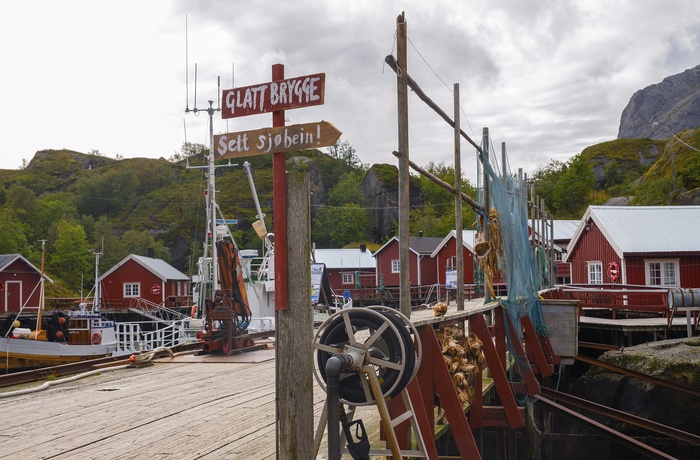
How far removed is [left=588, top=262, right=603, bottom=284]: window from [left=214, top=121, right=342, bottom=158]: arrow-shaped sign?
2882 centimetres

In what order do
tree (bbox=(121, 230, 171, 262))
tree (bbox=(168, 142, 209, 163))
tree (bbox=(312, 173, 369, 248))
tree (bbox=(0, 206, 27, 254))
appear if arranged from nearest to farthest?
1. tree (bbox=(0, 206, 27, 254))
2. tree (bbox=(121, 230, 171, 262))
3. tree (bbox=(312, 173, 369, 248))
4. tree (bbox=(168, 142, 209, 163))

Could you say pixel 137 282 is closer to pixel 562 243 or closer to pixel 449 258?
pixel 449 258

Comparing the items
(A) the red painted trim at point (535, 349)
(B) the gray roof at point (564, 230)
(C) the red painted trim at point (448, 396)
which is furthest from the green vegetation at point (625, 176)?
(C) the red painted trim at point (448, 396)

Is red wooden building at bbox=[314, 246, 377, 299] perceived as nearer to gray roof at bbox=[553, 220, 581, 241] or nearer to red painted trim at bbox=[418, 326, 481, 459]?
gray roof at bbox=[553, 220, 581, 241]

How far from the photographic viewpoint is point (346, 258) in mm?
62344

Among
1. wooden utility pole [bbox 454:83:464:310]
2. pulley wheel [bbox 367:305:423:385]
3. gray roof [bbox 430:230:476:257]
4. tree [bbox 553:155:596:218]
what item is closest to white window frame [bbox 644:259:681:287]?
gray roof [bbox 430:230:476:257]

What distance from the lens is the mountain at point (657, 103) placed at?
169637mm

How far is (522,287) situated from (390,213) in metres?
84.5

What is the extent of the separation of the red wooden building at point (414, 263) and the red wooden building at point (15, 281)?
2525cm

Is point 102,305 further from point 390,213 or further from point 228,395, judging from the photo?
point 390,213

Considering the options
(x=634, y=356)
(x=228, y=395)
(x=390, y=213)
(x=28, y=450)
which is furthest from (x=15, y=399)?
(x=390, y=213)

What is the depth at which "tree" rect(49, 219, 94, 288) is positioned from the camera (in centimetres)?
6338

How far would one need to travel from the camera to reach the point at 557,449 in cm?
1384

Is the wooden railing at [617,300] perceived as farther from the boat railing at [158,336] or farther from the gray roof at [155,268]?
the gray roof at [155,268]
